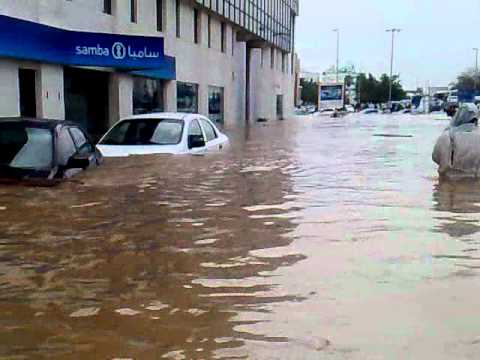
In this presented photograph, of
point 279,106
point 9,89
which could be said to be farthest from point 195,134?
point 279,106

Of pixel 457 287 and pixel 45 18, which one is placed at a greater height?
pixel 45 18

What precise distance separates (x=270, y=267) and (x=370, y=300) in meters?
1.03

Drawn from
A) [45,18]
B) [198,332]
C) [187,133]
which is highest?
[45,18]

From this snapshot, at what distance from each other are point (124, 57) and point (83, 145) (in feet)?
33.0

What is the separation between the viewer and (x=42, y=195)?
321 inches

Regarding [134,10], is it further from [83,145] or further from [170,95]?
[83,145]

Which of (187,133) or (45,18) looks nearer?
(187,133)

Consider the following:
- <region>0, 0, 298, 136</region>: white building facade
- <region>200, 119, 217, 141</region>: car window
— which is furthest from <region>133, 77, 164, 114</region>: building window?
<region>200, 119, 217, 141</region>: car window

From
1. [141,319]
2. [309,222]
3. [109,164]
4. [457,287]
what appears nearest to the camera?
[141,319]

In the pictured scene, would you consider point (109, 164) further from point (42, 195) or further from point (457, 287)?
point (457, 287)

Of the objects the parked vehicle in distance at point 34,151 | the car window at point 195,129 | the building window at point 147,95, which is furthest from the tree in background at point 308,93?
the parked vehicle in distance at point 34,151

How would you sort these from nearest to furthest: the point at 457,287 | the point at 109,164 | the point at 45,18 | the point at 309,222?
the point at 457,287, the point at 309,222, the point at 109,164, the point at 45,18

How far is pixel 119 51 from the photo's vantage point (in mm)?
19297

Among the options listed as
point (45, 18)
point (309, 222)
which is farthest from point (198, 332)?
point (45, 18)
